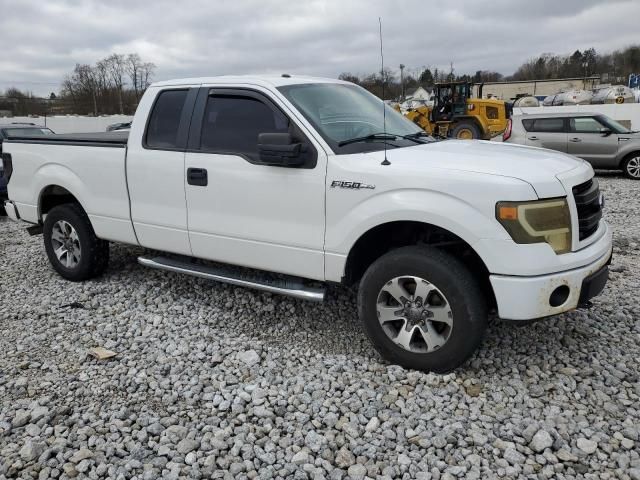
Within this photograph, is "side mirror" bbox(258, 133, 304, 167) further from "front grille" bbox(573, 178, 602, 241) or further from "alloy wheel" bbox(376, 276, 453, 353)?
"front grille" bbox(573, 178, 602, 241)

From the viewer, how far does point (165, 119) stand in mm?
4617

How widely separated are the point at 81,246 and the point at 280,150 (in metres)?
2.75

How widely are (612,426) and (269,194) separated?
257 centimetres

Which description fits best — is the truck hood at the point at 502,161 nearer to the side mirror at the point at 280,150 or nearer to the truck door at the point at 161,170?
the side mirror at the point at 280,150

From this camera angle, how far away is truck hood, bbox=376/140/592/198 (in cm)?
318

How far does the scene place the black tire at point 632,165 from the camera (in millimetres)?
12566

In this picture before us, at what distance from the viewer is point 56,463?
2852 millimetres

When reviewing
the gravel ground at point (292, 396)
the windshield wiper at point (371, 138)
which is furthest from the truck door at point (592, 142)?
the windshield wiper at point (371, 138)

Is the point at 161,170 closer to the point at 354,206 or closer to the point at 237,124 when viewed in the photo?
the point at 237,124

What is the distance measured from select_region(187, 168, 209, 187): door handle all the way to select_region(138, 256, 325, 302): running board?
2.44 feet

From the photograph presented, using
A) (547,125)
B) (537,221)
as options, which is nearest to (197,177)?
(537,221)

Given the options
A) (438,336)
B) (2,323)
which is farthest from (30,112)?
(438,336)

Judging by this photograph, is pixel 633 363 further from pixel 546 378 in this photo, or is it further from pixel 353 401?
pixel 353 401

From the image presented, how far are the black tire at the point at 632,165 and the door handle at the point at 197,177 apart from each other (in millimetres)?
11643
